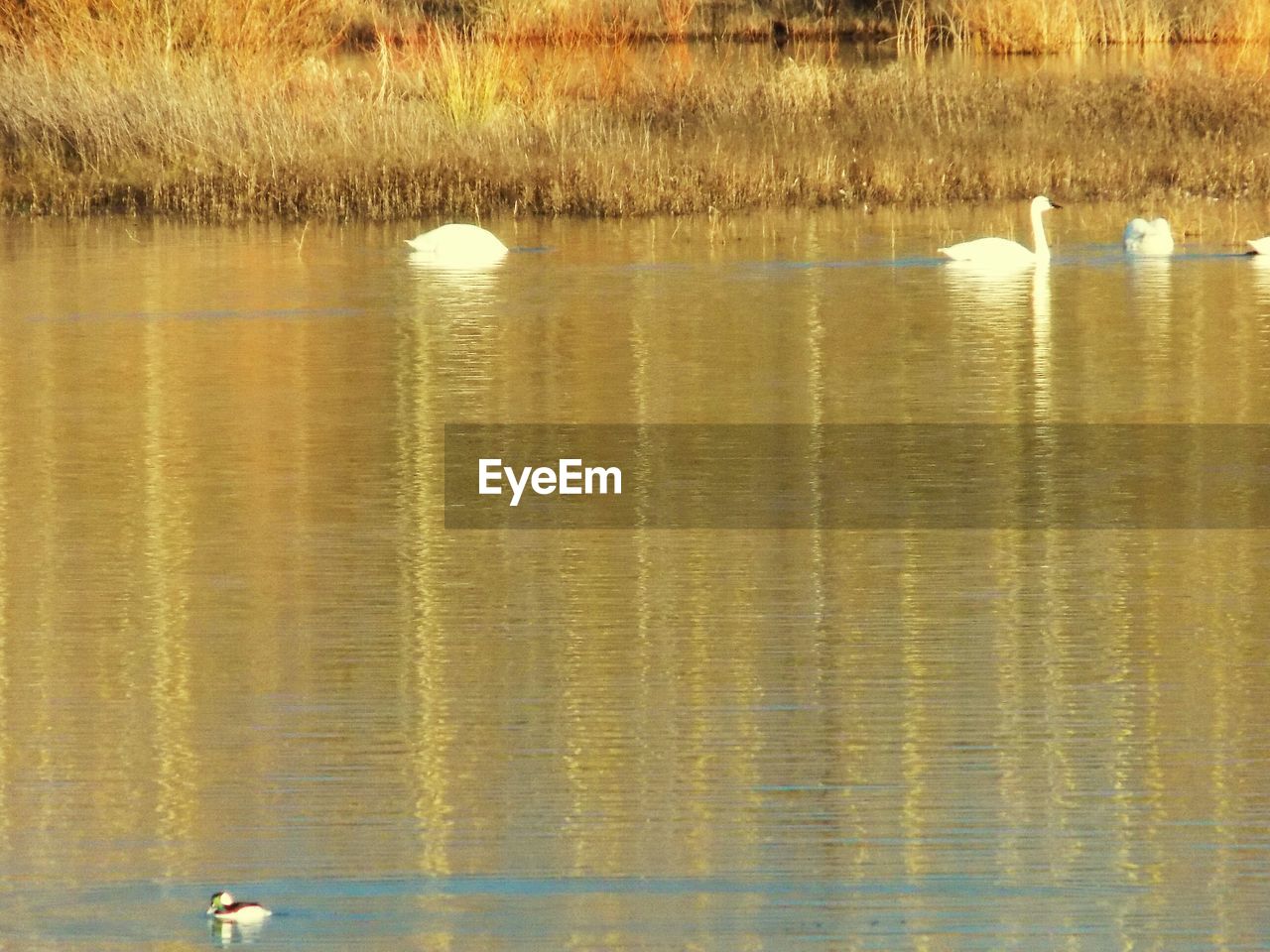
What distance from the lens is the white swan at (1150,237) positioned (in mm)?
17297

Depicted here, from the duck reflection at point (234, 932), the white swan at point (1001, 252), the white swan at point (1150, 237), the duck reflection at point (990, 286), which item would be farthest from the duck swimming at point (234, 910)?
the white swan at point (1150, 237)

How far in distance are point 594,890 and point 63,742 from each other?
1759 mm

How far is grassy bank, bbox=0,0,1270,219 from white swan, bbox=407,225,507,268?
2.98 metres

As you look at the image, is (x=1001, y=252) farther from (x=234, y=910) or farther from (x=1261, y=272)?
(x=234, y=910)

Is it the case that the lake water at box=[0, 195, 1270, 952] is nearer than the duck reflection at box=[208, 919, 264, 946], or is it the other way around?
the duck reflection at box=[208, 919, 264, 946]

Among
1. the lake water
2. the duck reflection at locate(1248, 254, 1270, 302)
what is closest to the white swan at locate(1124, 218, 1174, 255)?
the duck reflection at locate(1248, 254, 1270, 302)

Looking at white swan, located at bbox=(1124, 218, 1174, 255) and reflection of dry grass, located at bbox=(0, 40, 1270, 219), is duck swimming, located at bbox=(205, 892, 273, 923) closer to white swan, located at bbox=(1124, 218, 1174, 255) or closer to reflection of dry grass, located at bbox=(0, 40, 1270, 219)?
white swan, located at bbox=(1124, 218, 1174, 255)

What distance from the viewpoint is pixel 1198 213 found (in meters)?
20.6

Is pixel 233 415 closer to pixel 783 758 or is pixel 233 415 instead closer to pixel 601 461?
pixel 601 461

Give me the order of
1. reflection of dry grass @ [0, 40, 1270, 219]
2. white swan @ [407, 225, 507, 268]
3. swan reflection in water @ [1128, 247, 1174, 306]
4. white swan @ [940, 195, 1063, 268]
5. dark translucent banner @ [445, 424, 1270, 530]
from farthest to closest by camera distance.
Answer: reflection of dry grass @ [0, 40, 1270, 219], white swan @ [407, 225, 507, 268], white swan @ [940, 195, 1063, 268], swan reflection in water @ [1128, 247, 1174, 306], dark translucent banner @ [445, 424, 1270, 530]

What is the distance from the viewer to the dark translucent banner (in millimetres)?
9133

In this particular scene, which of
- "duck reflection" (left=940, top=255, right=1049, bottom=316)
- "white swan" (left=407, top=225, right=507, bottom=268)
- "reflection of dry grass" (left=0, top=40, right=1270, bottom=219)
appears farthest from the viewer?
"reflection of dry grass" (left=0, top=40, right=1270, bottom=219)

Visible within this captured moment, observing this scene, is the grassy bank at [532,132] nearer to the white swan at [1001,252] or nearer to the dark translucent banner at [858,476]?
the white swan at [1001,252]

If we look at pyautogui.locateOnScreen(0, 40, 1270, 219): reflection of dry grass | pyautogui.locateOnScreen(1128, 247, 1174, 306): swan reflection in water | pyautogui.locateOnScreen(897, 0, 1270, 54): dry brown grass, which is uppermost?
pyautogui.locateOnScreen(897, 0, 1270, 54): dry brown grass
